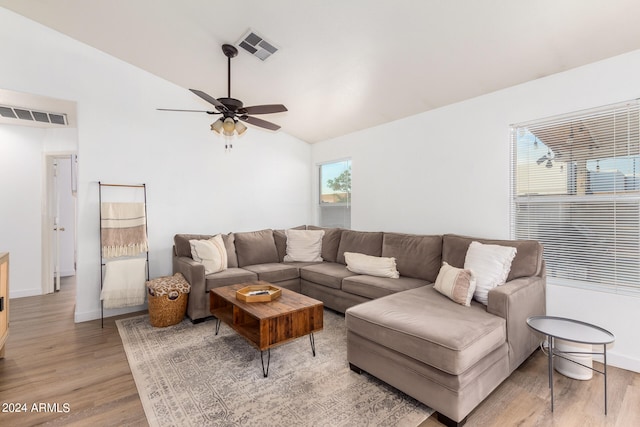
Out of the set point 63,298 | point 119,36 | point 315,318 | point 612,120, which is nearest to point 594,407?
point 315,318

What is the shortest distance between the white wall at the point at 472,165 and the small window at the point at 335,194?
0.23 meters

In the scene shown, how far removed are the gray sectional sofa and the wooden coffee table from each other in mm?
331

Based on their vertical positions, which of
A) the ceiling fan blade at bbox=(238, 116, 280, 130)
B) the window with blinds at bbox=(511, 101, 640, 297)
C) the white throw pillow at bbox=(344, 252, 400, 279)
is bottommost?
the white throw pillow at bbox=(344, 252, 400, 279)

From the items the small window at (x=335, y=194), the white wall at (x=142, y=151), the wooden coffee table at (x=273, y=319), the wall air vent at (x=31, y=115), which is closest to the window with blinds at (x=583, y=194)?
→ the wooden coffee table at (x=273, y=319)

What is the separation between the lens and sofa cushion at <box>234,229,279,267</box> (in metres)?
4.00

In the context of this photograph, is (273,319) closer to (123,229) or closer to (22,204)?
(123,229)

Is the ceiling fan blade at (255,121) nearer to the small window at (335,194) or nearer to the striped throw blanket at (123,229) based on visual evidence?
the striped throw blanket at (123,229)

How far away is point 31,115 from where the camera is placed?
11.8 ft

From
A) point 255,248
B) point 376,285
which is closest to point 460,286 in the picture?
point 376,285

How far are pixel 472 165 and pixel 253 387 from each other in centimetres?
300

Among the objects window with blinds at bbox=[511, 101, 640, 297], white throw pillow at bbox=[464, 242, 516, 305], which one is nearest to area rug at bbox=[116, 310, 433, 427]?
white throw pillow at bbox=[464, 242, 516, 305]

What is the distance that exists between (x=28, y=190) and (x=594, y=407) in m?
6.60

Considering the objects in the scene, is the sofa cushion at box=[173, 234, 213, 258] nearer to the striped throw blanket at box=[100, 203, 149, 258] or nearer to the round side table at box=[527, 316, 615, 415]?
the striped throw blanket at box=[100, 203, 149, 258]

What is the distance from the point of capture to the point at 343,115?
4.03m
